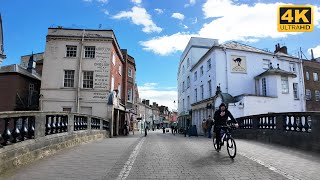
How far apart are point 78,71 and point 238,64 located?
1737 cm

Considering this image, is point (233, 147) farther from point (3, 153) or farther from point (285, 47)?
point (285, 47)

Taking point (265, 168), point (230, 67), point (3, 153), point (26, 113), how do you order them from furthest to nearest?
1. point (230, 67)
2. point (26, 113)
3. point (265, 168)
4. point (3, 153)

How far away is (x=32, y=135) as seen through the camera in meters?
8.66

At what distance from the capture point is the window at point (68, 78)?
2869 centimetres

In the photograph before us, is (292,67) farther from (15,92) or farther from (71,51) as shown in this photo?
(15,92)

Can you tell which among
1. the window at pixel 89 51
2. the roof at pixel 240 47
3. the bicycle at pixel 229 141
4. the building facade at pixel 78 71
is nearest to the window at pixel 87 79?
the building facade at pixel 78 71

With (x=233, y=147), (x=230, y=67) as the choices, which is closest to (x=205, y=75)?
(x=230, y=67)

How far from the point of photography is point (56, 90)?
28453 millimetres

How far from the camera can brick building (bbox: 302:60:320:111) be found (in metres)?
42.4

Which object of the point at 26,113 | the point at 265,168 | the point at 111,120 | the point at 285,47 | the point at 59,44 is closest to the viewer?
the point at 265,168

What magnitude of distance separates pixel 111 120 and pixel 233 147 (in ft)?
64.9

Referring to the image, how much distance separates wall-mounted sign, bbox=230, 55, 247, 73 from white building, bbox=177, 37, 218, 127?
805 cm

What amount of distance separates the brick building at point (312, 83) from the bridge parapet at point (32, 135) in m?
38.3

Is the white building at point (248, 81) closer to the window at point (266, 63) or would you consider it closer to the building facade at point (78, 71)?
the window at point (266, 63)
